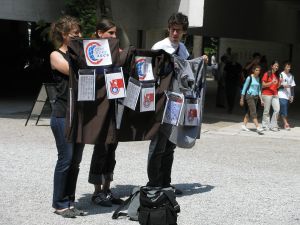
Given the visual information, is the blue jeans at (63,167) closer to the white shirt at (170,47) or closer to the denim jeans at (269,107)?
the white shirt at (170,47)

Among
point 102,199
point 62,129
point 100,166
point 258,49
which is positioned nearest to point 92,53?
point 62,129

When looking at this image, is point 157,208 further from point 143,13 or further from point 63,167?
point 143,13

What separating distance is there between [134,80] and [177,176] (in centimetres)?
247

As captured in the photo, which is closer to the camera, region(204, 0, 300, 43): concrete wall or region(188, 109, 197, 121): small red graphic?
region(188, 109, 197, 121): small red graphic

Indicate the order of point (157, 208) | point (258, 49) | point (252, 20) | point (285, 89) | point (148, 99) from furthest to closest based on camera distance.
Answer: point (258, 49) < point (252, 20) < point (285, 89) < point (148, 99) < point (157, 208)

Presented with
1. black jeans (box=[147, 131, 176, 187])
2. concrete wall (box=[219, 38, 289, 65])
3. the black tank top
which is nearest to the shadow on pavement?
black jeans (box=[147, 131, 176, 187])


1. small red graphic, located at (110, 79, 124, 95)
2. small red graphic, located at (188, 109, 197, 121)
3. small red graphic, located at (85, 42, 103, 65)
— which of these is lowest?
small red graphic, located at (188, 109, 197, 121)

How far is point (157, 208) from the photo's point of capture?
4.86m

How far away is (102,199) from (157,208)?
140cm

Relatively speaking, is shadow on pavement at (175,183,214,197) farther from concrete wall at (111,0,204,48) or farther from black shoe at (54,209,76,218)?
concrete wall at (111,0,204,48)

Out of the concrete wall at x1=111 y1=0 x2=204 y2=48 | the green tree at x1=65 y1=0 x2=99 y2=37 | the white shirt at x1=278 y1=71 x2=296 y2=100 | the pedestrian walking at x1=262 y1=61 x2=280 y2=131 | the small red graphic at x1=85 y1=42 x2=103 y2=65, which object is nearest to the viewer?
the small red graphic at x1=85 y1=42 x2=103 y2=65

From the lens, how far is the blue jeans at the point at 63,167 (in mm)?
5484

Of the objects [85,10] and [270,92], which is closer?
[270,92]

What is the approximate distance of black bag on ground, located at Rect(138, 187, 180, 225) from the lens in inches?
189
